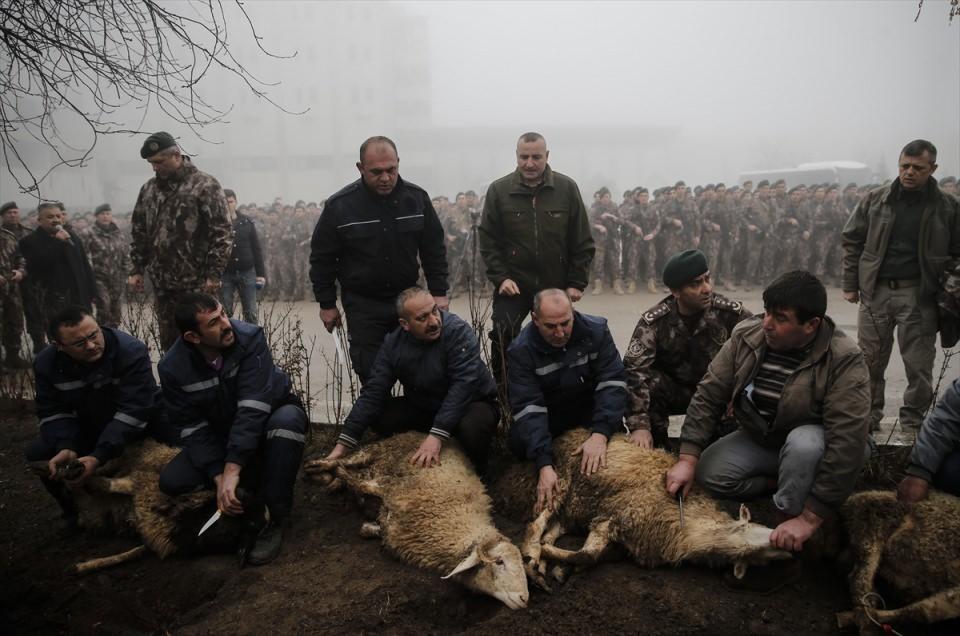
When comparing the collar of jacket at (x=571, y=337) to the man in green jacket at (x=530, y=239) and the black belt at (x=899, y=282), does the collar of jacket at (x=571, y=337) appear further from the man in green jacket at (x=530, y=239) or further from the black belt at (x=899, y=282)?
the black belt at (x=899, y=282)

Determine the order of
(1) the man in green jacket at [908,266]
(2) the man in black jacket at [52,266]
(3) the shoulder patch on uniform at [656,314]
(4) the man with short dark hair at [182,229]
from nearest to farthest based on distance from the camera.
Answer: (3) the shoulder patch on uniform at [656,314] < (1) the man in green jacket at [908,266] < (4) the man with short dark hair at [182,229] < (2) the man in black jacket at [52,266]

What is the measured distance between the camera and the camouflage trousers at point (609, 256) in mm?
12914

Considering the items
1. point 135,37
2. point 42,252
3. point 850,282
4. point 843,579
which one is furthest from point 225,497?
point 42,252

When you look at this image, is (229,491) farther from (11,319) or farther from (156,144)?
(11,319)

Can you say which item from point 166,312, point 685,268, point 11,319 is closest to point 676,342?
point 685,268

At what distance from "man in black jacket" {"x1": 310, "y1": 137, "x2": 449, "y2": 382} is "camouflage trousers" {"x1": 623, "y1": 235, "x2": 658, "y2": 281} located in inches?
370

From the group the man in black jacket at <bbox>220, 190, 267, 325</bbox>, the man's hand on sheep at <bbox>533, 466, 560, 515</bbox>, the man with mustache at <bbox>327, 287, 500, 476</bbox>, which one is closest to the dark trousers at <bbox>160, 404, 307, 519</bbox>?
the man with mustache at <bbox>327, 287, 500, 476</bbox>

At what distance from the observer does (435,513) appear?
3.17 meters

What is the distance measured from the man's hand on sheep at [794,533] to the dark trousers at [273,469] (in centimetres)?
245

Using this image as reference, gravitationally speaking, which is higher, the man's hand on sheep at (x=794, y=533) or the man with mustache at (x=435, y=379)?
the man with mustache at (x=435, y=379)

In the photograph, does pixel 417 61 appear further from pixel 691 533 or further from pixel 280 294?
pixel 691 533

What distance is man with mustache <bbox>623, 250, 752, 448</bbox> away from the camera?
141 inches

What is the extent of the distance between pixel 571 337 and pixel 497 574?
1.42m

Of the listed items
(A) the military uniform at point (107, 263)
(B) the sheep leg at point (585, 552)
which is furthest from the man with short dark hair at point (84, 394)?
(A) the military uniform at point (107, 263)
